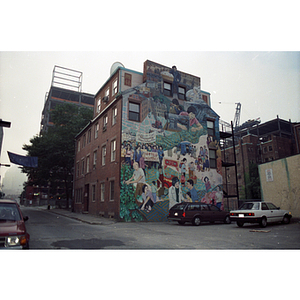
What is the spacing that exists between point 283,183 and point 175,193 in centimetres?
998

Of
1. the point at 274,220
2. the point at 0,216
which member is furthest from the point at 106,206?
the point at 0,216

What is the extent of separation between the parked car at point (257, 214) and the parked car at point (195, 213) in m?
2.13

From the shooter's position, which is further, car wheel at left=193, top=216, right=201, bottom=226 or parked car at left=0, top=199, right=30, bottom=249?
car wheel at left=193, top=216, right=201, bottom=226

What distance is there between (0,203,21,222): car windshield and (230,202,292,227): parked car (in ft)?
40.0

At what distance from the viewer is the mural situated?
19.3 metres

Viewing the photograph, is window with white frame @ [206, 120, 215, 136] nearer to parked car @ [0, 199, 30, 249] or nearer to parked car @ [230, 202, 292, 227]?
parked car @ [230, 202, 292, 227]

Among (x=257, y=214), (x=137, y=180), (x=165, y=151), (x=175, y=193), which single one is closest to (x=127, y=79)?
(x=165, y=151)

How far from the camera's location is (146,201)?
19.4 meters

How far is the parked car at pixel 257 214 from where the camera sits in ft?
46.8

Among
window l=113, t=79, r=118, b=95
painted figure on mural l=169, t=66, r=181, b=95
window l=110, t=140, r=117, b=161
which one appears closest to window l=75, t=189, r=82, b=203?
window l=110, t=140, r=117, b=161

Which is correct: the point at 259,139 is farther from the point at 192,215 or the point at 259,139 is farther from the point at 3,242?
the point at 3,242

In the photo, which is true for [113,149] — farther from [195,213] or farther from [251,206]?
[251,206]

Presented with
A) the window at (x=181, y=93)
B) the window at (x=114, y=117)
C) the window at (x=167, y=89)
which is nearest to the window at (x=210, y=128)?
the window at (x=181, y=93)

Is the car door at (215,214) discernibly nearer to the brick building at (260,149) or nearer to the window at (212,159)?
the window at (212,159)
